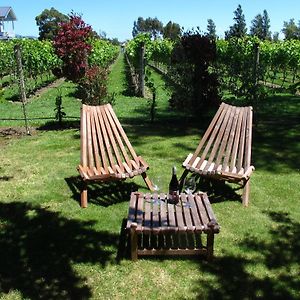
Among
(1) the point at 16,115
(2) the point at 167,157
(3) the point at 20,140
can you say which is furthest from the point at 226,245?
(1) the point at 16,115

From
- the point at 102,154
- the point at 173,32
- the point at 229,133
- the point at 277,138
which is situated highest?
the point at 173,32

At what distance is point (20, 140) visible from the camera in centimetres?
995

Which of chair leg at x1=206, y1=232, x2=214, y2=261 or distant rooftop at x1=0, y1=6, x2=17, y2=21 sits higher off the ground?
distant rooftop at x1=0, y1=6, x2=17, y2=21

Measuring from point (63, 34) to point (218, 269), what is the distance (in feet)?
41.9

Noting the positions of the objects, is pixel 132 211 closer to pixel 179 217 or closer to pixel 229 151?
pixel 179 217

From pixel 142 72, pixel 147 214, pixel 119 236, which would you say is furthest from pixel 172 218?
pixel 142 72

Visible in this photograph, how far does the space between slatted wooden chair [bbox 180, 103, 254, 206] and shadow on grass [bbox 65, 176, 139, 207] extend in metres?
0.99

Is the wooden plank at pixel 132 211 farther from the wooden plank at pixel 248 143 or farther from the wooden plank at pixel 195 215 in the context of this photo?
the wooden plank at pixel 248 143

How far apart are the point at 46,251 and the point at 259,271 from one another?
2606 millimetres

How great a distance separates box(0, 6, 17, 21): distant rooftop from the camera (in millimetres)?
78581

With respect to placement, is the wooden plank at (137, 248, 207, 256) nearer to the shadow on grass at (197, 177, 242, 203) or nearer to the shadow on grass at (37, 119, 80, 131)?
the shadow on grass at (197, 177, 242, 203)

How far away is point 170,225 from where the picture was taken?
4699 mm

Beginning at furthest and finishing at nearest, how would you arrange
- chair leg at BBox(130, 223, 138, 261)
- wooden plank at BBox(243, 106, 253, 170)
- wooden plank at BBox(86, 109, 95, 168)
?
1. wooden plank at BBox(86, 109, 95, 168)
2. wooden plank at BBox(243, 106, 253, 170)
3. chair leg at BBox(130, 223, 138, 261)

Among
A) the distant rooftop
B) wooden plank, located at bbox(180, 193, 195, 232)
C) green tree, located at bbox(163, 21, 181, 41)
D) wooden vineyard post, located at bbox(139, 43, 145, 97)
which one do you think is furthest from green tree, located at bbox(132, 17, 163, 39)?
wooden plank, located at bbox(180, 193, 195, 232)
